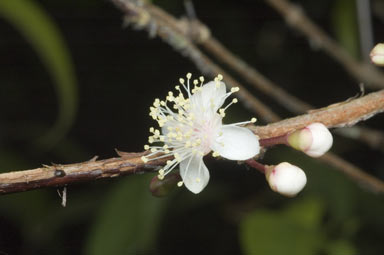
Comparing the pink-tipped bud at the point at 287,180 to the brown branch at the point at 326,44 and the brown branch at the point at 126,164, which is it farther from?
the brown branch at the point at 326,44

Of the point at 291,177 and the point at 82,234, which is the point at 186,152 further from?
the point at 82,234

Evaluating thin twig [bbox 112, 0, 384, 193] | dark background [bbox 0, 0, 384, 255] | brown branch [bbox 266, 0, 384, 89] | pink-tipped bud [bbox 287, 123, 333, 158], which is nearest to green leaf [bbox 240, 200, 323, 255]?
dark background [bbox 0, 0, 384, 255]

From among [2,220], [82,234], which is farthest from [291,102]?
[2,220]

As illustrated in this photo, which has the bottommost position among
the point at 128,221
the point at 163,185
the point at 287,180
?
the point at 287,180

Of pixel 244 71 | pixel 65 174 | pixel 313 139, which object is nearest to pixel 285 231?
pixel 244 71

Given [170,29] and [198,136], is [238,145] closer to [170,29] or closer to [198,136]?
[198,136]

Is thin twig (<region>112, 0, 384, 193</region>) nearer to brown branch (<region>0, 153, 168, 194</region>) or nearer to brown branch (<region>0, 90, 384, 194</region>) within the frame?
brown branch (<region>0, 90, 384, 194</region>)
